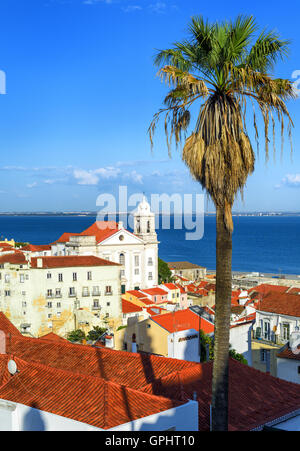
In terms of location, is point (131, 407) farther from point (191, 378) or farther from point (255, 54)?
point (255, 54)

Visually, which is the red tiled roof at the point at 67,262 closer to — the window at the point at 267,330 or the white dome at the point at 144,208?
the window at the point at 267,330

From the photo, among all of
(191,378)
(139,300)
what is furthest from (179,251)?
(191,378)

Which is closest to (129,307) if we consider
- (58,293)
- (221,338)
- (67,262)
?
(67,262)

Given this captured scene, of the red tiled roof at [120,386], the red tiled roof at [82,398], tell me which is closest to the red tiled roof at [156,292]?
the red tiled roof at [120,386]

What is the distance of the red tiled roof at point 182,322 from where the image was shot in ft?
98.5

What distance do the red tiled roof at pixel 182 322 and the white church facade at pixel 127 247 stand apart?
41.7 m

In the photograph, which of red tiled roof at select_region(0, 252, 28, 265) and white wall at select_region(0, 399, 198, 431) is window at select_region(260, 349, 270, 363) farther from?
red tiled roof at select_region(0, 252, 28, 265)

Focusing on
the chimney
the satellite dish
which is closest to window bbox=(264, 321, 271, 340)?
the chimney

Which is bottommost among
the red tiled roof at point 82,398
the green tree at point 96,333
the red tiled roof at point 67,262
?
the green tree at point 96,333

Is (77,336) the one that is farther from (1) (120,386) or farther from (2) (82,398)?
(2) (82,398)

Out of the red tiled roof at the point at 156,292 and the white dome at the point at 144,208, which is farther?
the white dome at the point at 144,208

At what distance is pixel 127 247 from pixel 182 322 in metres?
47.1
